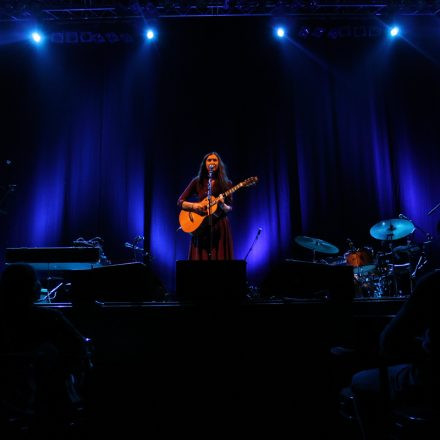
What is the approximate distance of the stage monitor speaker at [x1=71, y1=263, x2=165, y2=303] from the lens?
2.81 m

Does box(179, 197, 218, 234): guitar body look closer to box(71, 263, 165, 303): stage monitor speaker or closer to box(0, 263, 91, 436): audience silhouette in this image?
box(71, 263, 165, 303): stage monitor speaker

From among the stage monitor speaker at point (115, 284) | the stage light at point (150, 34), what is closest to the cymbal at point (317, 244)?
the stage monitor speaker at point (115, 284)

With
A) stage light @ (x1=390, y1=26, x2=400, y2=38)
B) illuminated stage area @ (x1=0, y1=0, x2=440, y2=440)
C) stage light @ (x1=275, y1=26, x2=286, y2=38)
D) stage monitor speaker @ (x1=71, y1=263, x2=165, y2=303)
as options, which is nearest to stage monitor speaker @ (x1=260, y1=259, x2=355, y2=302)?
stage monitor speaker @ (x1=71, y1=263, x2=165, y2=303)

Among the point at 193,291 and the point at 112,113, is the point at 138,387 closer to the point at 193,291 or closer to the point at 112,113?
the point at 193,291

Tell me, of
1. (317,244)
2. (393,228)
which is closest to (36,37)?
(317,244)

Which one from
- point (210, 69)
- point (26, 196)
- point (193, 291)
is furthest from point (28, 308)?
point (210, 69)

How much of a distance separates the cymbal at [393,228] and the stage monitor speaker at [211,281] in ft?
13.2

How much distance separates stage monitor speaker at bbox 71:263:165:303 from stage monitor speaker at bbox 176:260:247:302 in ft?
1.05

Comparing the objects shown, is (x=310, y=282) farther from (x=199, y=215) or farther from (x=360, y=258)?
(x=360, y=258)

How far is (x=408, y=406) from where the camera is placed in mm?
2037

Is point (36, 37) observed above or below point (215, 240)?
above

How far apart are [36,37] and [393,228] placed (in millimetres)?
7075

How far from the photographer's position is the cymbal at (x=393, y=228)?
6152mm

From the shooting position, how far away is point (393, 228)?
6168mm
